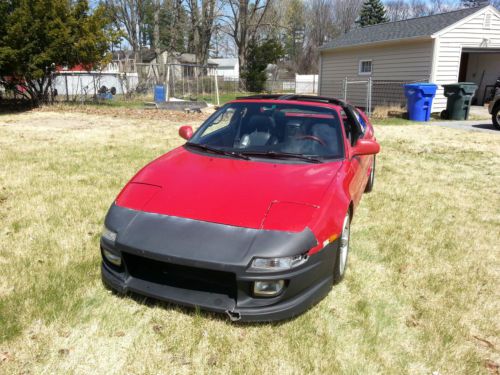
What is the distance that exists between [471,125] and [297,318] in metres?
12.2

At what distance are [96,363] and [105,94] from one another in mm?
20404

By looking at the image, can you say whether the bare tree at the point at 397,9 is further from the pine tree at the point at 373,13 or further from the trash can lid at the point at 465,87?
the trash can lid at the point at 465,87

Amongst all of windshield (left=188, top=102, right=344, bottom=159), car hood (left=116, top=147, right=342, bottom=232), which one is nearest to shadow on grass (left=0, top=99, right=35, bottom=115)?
windshield (left=188, top=102, right=344, bottom=159)

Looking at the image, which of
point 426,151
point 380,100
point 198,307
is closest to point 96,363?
point 198,307

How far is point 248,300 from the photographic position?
97.0 inches

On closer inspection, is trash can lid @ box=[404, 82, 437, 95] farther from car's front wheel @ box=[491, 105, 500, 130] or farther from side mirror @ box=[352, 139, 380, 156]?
side mirror @ box=[352, 139, 380, 156]

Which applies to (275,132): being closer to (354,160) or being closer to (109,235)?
(354,160)

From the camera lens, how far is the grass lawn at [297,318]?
241 cm

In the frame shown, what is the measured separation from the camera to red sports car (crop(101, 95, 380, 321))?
7.94 feet

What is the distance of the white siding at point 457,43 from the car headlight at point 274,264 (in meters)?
15.1

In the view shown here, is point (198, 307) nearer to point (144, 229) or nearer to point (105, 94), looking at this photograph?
point (144, 229)

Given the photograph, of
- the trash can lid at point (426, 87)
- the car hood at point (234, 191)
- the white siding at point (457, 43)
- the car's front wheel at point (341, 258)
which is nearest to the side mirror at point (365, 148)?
the car hood at point (234, 191)

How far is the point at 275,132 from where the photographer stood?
3773 mm

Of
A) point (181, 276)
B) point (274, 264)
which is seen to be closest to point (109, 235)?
point (181, 276)
